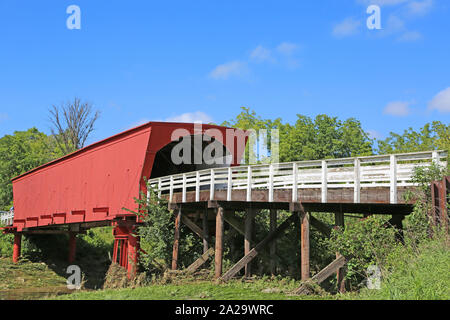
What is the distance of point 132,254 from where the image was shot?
66.9ft

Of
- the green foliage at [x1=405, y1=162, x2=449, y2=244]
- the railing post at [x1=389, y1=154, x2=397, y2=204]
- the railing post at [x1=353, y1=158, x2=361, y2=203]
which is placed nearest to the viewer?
the green foliage at [x1=405, y1=162, x2=449, y2=244]

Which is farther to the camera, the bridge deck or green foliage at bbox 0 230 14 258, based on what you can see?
green foliage at bbox 0 230 14 258

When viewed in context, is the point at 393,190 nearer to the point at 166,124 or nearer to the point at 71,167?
the point at 166,124

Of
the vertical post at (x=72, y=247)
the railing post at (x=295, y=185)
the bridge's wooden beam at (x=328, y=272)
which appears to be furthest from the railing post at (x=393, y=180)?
the vertical post at (x=72, y=247)

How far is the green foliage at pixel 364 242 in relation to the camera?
1215 centimetres

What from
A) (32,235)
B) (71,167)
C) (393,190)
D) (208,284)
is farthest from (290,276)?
(32,235)

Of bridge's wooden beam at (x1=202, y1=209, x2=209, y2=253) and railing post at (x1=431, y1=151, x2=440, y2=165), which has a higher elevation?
railing post at (x1=431, y1=151, x2=440, y2=165)

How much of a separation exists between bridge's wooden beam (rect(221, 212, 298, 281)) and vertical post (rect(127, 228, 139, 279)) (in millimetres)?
4805

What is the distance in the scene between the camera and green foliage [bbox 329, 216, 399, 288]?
39.9 feet

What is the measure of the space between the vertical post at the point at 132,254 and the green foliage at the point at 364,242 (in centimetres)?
957

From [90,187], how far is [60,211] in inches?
200

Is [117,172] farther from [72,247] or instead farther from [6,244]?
[6,244]

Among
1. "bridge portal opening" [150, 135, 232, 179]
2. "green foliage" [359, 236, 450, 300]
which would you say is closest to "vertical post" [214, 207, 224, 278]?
"bridge portal opening" [150, 135, 232, 179]

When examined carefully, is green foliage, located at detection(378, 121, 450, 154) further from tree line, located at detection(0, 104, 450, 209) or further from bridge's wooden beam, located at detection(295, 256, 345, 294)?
bridge's wooden beam, located at detection(295, 256, 345, 294)
